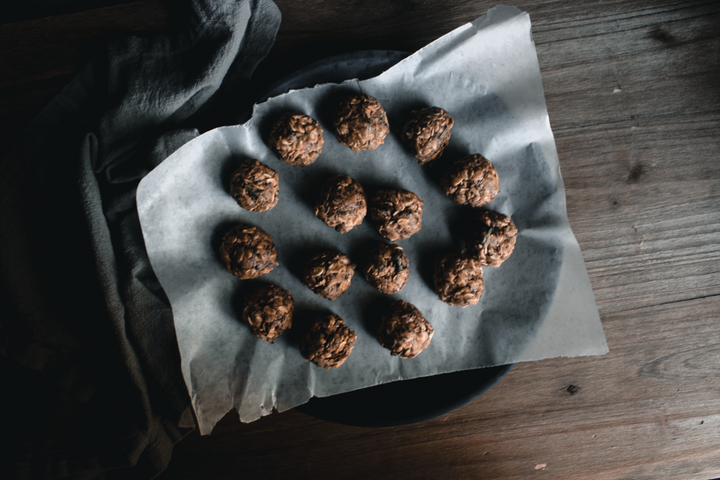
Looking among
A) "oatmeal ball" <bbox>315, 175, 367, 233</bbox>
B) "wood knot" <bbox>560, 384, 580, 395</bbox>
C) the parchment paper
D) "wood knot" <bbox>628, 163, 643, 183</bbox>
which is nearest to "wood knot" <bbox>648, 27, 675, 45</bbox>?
"wood knot" <bbox>628, 163, 643, 183</bbox>

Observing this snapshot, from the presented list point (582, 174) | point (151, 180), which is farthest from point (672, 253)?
point (151, 180)

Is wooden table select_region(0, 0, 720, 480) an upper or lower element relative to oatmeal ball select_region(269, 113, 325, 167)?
lower

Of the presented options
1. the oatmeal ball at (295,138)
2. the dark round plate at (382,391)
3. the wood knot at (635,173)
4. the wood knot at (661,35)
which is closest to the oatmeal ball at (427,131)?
the dark round plate at (382,391)

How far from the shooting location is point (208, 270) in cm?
181

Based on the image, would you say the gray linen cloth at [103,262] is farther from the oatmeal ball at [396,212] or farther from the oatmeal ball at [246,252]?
the oatmeal ball at [396,212]

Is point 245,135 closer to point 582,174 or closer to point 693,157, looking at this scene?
point 582,174

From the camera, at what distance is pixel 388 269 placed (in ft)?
5.83

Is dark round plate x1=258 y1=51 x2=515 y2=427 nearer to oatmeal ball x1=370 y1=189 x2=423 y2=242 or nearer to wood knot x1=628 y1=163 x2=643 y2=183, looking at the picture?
oatmeal ball x1=370 y1=189 x2=423 y2=242

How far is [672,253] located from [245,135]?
2057 millimetres

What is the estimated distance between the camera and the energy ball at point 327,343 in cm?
173

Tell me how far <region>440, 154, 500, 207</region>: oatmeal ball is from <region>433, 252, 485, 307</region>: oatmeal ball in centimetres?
24

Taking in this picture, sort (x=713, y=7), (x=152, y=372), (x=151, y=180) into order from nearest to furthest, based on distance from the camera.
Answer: (x=151, y=180)
(x=152, y=372)
(x=713, y=7)

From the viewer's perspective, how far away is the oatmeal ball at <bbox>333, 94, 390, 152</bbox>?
173 cm

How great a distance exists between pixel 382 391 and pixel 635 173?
61.9 inches
